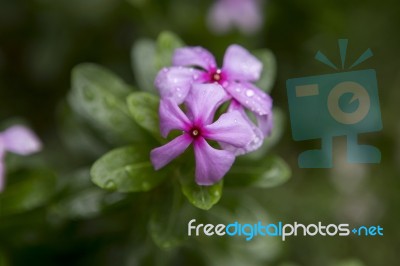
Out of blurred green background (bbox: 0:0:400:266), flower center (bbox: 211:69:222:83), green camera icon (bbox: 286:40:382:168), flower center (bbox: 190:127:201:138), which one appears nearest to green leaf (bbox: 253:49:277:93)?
green camera icon (bbox: 286:40:382:168)

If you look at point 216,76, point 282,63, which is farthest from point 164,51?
point 282,63

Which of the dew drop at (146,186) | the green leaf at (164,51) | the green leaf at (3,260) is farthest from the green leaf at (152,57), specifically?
the green leaf at (3,260)

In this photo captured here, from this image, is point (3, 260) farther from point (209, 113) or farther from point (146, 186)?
point (209, 113)

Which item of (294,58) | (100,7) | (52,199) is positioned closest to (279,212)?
(294,58)

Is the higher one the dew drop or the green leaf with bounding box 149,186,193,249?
the dew drop

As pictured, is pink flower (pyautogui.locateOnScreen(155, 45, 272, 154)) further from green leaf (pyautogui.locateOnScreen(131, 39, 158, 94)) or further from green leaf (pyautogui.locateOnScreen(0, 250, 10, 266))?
green leaf (pyautogui.locateOnScreen(0, 250, 10, 266))

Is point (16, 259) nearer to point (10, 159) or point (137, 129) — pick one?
point (10, 159)
